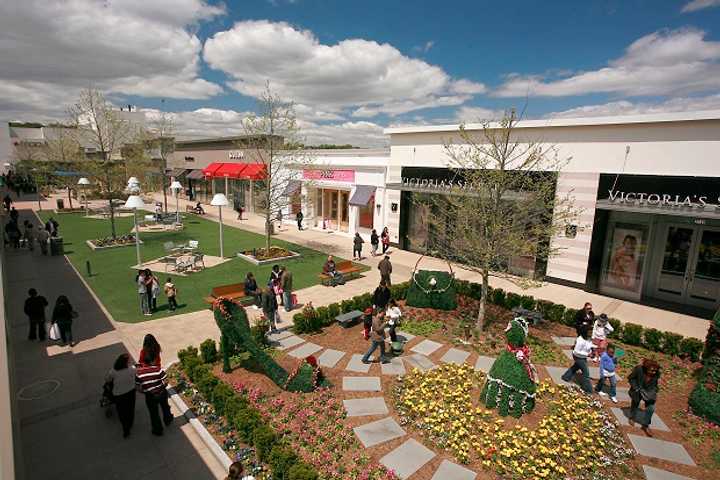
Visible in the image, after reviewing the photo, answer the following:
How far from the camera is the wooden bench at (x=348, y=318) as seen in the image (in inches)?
501

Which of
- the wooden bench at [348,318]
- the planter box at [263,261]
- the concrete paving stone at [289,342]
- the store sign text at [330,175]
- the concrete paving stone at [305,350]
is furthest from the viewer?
the store sign text at [330,175]

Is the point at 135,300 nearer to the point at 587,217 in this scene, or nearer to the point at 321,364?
the point at 321,364

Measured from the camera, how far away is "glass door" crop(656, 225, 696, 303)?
623 inches

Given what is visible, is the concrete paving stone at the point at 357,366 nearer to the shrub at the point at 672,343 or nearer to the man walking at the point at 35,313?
the man walking at the point at 35,313

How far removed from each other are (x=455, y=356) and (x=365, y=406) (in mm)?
3568

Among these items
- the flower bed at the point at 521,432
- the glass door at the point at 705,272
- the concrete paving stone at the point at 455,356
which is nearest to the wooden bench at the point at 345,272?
the concrete paving stone at the point at 455,356

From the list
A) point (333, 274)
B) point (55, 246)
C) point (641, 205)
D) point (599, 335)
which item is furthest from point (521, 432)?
point (55, 246)

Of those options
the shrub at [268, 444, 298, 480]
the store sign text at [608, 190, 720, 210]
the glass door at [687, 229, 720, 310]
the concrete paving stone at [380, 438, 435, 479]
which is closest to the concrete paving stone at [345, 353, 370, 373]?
the concrete paving stone at [380, 438, 435, 479]

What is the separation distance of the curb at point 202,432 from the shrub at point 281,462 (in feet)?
3.66

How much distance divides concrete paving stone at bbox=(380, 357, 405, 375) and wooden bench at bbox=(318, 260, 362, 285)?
7.29 metres

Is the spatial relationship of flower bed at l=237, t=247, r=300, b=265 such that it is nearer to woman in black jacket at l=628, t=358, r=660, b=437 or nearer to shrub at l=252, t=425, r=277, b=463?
shrub at l=252, t=425, r=277, b=463

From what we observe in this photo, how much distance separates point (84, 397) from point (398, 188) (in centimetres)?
1773

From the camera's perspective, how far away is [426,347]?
11.6 m

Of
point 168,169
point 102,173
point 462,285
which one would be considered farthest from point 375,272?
point 168,169
